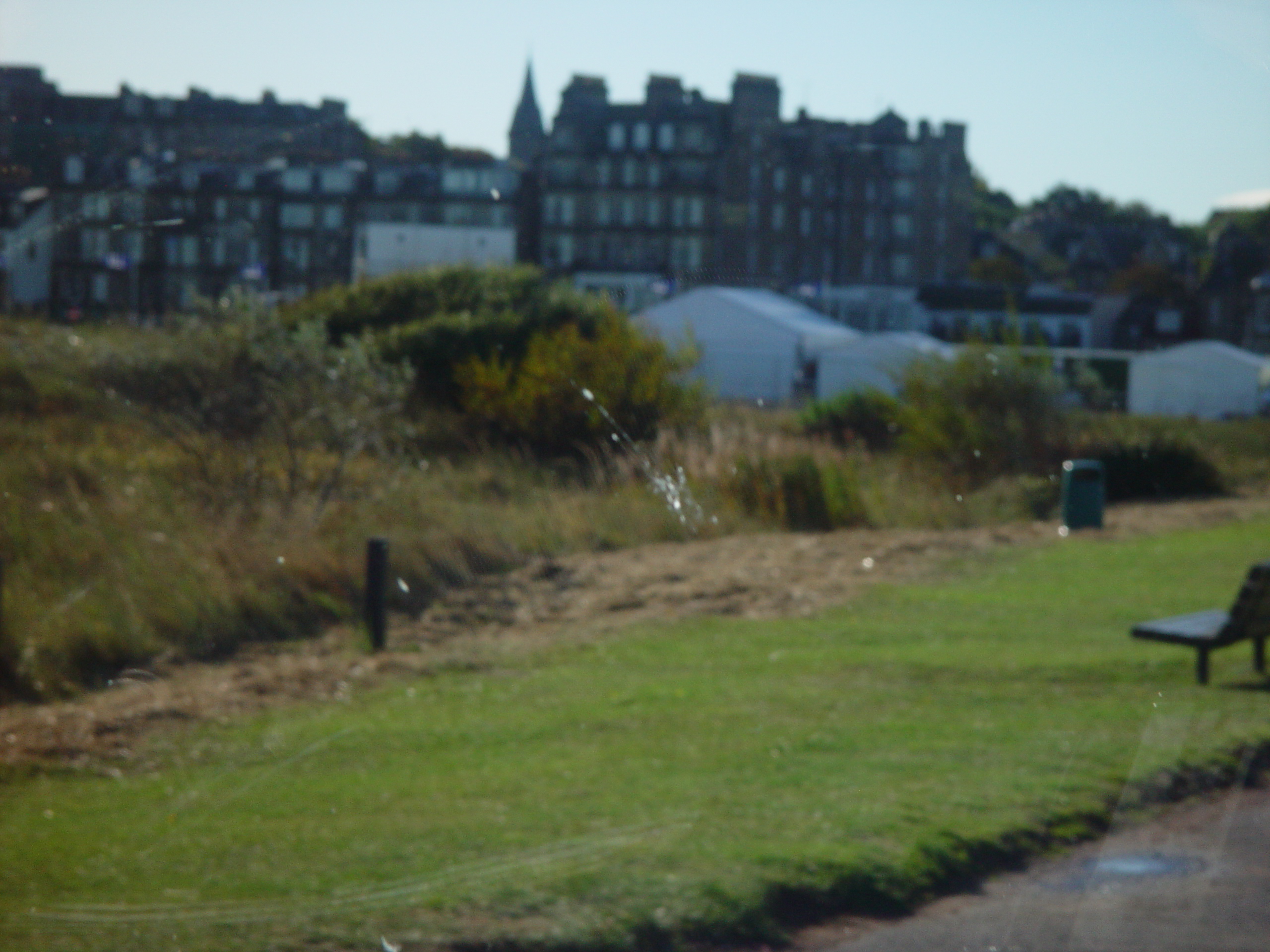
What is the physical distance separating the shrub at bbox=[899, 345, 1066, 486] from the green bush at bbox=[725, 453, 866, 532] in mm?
328

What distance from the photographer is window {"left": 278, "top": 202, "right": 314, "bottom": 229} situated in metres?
2.82

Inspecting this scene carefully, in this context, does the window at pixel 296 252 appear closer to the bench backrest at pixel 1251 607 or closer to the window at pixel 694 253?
the window at pixel 694 253

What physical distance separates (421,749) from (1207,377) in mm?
2559

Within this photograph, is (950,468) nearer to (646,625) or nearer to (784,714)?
(784,714)

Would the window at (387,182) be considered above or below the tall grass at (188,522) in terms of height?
above

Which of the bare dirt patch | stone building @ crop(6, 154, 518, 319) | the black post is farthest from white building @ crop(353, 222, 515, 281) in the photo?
the black post

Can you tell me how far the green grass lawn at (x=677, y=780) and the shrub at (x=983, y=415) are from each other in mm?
486

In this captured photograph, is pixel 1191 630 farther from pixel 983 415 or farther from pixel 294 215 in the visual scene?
pixel 294 215

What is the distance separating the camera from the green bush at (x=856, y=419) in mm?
3131

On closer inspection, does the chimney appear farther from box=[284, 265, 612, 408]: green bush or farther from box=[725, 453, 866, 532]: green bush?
box=[725, 453, 866, 532]: green bush

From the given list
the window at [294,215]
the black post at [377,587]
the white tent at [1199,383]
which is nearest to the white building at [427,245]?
the window at [294,215]

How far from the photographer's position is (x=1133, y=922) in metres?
2.33

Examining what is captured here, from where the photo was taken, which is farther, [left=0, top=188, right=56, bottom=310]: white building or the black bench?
the black bench

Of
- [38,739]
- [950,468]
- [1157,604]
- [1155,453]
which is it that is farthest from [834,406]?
[38,739]
